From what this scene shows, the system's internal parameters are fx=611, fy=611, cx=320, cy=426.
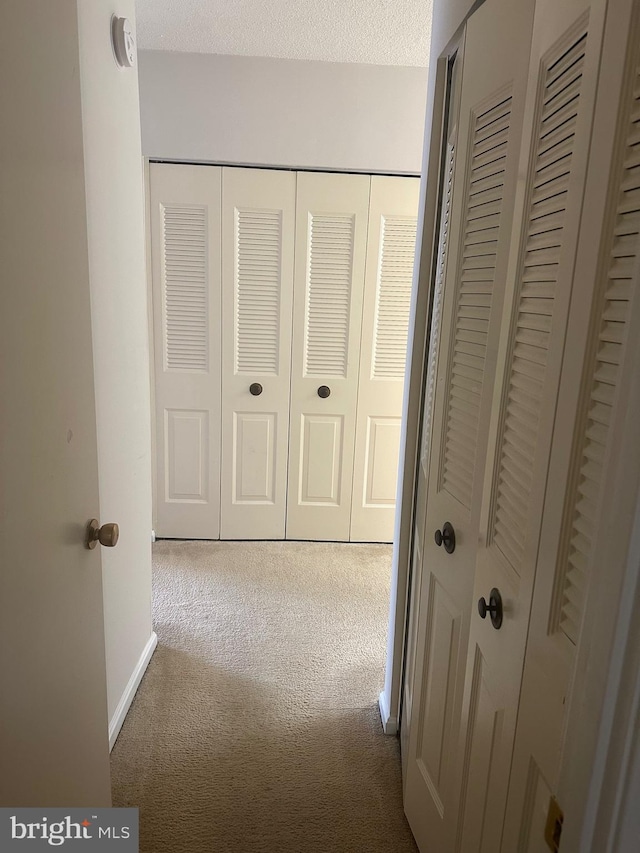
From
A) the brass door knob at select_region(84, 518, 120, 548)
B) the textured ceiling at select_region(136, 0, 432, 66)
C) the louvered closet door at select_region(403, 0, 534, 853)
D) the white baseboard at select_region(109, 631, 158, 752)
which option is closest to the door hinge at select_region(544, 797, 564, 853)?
the louvered closet door at select_region(403, 0, 534, 853)

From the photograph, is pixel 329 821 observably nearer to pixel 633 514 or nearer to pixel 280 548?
pixel 633 514

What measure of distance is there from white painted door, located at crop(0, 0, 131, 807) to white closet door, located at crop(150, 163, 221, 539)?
2011 mm

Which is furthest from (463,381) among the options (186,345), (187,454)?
(187,454)

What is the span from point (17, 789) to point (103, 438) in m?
1.00

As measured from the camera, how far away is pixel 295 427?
10.8ft

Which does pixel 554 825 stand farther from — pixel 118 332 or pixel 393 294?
pixel 393 294

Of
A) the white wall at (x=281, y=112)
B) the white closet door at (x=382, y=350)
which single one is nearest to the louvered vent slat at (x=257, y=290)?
the white wall at (x=281, y=112)

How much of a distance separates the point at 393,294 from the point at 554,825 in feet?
9.11

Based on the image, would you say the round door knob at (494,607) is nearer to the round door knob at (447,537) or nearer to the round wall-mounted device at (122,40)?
the round door knob at (447,537)

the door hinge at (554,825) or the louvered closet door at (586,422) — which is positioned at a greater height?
the louvered closet door at (586,422)

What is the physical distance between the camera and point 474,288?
1.29 meters

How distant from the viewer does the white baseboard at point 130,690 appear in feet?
6.17

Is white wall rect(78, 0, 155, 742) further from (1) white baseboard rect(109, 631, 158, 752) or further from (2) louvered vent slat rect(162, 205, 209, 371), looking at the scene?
(2) louvered vent slat rect(162, 205, 209, 371)

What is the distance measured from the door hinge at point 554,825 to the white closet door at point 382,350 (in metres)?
2.62
